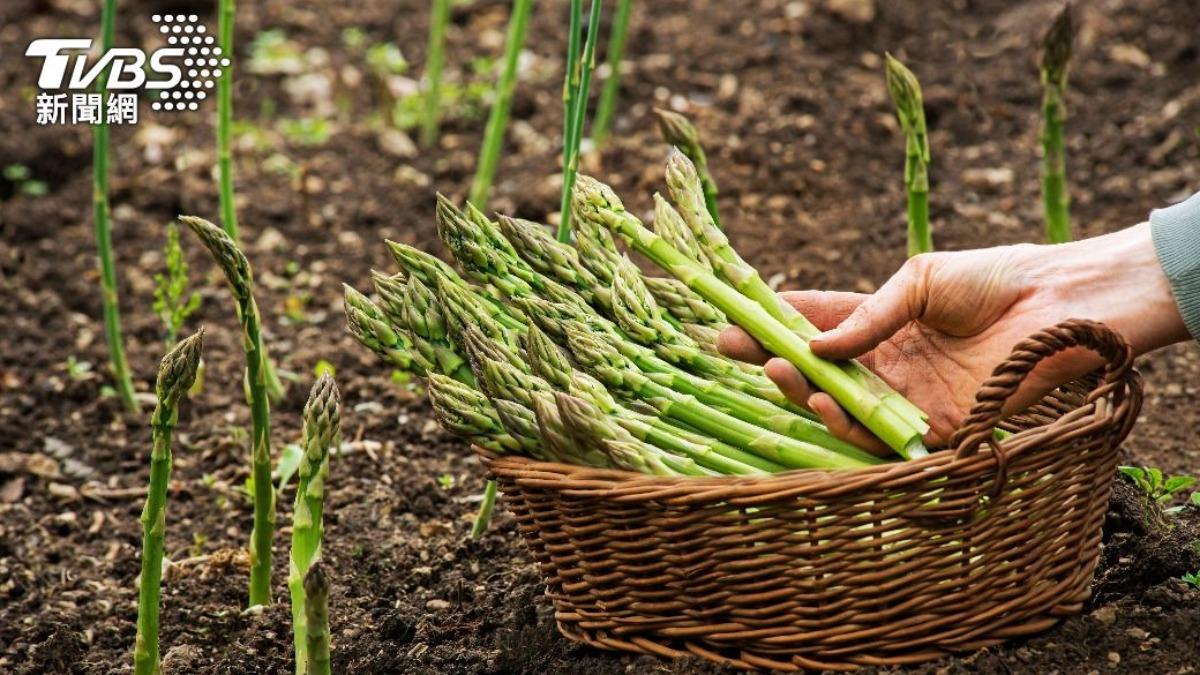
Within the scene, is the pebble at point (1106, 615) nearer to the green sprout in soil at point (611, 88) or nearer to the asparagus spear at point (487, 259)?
the asparagus spear at point (487, 259)

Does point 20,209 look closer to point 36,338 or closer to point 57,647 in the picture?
point 36,338

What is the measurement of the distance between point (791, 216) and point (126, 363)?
2465mm

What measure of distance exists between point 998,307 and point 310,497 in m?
1.49

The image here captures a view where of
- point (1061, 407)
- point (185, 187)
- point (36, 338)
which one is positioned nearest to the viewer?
point (1061, 407)

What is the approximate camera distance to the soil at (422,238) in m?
3.39

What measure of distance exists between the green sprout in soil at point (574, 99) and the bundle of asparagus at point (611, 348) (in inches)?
9.3

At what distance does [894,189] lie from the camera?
5.83 meters

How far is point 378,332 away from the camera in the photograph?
332cm

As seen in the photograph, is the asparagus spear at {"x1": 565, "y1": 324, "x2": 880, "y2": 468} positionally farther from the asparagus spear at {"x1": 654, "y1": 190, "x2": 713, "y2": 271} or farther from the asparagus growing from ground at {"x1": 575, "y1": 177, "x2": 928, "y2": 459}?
the asparagus spear at {"x1": 654, "y1": 190, "x2": 713, "y2": 271}

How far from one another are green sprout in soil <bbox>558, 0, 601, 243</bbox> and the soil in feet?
2.87

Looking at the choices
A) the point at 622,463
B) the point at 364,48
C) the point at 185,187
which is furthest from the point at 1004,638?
the point at 364,48

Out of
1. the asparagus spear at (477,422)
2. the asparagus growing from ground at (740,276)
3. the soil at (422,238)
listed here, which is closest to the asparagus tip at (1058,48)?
the soil at (422,238)

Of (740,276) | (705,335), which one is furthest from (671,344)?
(740,276)

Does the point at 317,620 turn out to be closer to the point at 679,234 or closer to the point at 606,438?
the point at 606,438
